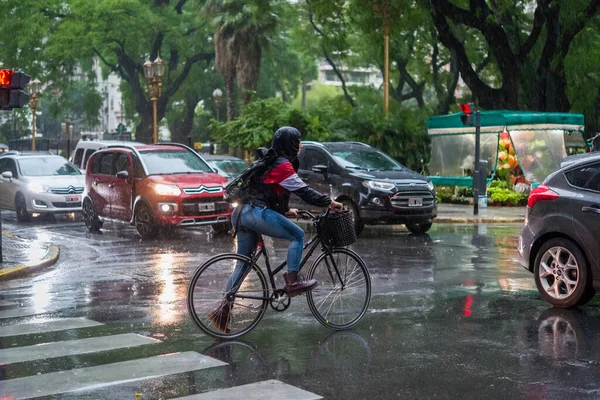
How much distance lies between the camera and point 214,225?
65.7ft

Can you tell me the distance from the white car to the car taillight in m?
16.0

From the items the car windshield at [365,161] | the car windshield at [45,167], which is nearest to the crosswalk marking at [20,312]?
the car windshield at [365,161]

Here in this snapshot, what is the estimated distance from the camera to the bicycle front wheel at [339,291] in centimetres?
867

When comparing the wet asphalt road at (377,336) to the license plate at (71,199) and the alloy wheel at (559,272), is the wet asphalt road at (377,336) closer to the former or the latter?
the alloy wheel at (559,272)

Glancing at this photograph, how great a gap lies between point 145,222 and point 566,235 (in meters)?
11.0

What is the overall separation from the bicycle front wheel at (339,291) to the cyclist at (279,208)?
224mm

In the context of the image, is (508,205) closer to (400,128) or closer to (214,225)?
(400,128)

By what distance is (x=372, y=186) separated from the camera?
63.2ft

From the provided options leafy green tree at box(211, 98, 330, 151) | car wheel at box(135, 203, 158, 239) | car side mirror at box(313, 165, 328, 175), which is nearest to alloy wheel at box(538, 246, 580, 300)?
car side mirror at box(313, 165, 328, 175)

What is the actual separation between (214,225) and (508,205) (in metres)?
11.3

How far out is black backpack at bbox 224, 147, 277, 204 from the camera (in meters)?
8.29

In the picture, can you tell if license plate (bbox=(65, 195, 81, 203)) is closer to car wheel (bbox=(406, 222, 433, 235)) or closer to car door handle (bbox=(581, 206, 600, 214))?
car wheel (bbox=(406, 222, 433, 235))

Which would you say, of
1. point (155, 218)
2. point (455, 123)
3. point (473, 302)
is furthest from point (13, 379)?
point (455, 123)

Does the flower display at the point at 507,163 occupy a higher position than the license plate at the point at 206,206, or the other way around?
the flower display at the point at 507,163
